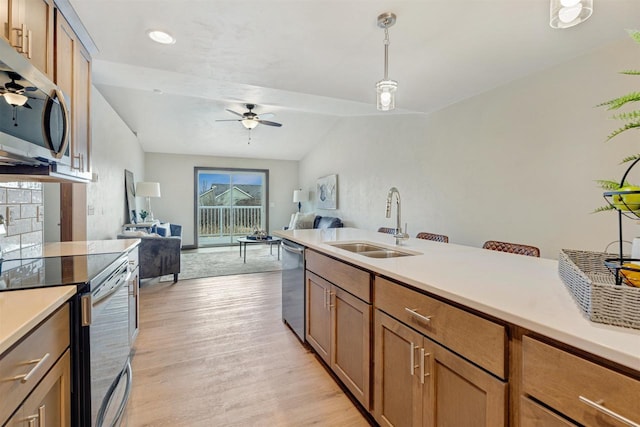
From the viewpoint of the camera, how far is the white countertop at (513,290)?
71 cm

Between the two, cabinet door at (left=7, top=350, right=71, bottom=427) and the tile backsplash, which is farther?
the tile backsplash

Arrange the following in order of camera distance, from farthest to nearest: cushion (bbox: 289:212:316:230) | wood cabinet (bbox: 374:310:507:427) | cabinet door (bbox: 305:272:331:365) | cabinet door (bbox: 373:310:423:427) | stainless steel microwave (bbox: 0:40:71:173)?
cushion (bbox: 289:212:316:230) → cabinet door (bbox: 305:272:331:365) → cabinet door (bbox: 373:310:423:427) → stainless steel microwave (bbox: 0:40:71:173) → wood cabinet (bbox: 374:310:507:427)

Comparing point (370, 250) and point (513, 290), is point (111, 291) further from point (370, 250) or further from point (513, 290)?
point (513, 290)

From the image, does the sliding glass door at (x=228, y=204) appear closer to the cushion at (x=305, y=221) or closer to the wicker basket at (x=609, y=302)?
the cushion at (x=305, y=221)

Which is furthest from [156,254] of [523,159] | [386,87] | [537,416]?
[523,159]

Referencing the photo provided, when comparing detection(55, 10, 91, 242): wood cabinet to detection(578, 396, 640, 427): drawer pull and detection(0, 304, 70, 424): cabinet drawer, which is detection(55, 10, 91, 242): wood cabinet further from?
detection(578, 396, 640, 427): drawer pull

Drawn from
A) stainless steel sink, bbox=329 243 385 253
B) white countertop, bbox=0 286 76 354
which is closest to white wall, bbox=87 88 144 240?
white countertop, bbox=0 286 76 354

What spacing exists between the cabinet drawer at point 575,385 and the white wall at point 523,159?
217cm

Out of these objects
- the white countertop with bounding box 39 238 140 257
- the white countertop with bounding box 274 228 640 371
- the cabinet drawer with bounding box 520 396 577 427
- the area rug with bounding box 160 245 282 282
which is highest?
the white countertop with bounding box 39 238 140 257

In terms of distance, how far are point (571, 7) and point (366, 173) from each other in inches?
167

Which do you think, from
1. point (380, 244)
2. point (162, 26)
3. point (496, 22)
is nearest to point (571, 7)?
point (496, 22)

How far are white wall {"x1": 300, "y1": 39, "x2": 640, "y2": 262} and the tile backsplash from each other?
393 centimetres

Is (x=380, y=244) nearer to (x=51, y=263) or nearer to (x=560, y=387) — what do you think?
(x=560, y=387)

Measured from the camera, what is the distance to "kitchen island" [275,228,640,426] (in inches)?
27.8
